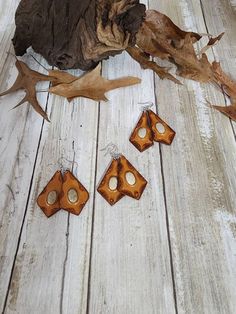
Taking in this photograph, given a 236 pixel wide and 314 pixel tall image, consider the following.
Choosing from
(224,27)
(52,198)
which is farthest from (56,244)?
(224,27)

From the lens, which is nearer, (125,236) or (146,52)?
(125,236)

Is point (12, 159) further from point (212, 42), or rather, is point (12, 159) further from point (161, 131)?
point (212, 42)

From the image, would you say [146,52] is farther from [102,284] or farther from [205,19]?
[102,284]

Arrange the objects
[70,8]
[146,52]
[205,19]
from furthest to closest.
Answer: [205,19] → [146,52] → [70,8]

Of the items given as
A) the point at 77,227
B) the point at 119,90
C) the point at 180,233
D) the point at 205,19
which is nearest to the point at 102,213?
the point at 77,227

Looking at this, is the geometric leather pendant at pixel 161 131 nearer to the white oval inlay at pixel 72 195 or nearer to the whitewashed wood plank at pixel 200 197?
the whitewashed wood plank at pixel 200 197

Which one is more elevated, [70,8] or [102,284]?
[70,8]
